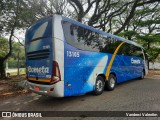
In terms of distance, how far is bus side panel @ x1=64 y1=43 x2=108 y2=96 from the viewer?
5.34 metres

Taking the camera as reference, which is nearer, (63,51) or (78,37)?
(63,51)

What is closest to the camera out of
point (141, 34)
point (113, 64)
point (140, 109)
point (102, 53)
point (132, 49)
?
point (140, 109)

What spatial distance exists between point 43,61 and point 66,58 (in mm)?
849

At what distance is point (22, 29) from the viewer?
16.0m

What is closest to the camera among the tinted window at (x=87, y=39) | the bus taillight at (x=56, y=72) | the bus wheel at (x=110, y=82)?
the bus taillight at (x=56, y=72)

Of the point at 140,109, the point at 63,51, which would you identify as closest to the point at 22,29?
the point at 63,51

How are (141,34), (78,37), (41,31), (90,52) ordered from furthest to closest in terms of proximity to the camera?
1. (141,34)
2. (90,52)
3. (78,37)
4. (41,31)

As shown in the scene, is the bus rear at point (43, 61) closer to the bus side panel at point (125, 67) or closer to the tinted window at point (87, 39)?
the tinted window at point (87, 39)

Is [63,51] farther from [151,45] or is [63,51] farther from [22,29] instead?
[151,45]

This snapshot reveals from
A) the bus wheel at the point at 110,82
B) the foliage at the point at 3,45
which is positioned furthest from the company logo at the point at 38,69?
the foliage at the point at 3,45

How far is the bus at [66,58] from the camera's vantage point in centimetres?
509

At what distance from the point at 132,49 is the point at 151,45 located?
1624cm

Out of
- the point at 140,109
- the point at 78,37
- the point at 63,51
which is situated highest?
the point at 78,37

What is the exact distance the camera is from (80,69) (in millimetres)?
5891
